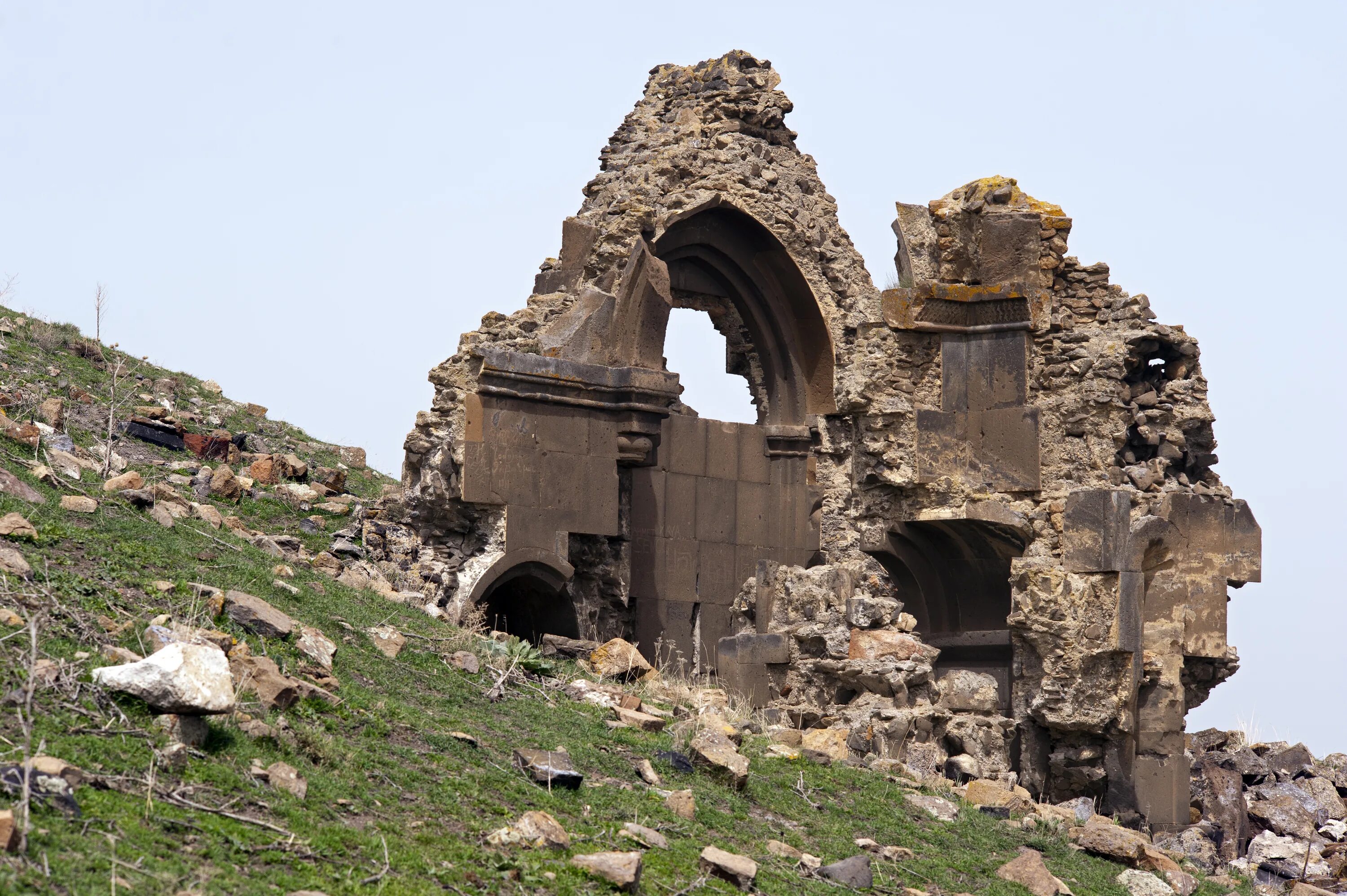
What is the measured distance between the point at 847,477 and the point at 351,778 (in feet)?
27.3

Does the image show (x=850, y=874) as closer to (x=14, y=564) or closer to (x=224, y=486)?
(x=14, y=564)

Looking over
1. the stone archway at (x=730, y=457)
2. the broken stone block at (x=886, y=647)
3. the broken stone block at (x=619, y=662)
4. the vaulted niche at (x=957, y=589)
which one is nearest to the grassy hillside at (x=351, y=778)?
the broken stone block at (x=619, y=662)

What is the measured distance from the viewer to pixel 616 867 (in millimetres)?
6258

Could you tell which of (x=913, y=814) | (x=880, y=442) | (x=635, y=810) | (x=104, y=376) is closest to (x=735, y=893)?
(x=635, y=810)

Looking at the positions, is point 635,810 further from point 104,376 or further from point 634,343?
point 104,376

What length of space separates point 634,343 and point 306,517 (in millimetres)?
3304

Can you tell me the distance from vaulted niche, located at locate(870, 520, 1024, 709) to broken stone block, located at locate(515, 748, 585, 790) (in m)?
6.55

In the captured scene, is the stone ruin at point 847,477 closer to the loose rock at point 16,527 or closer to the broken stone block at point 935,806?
the broken stone block at point 935,806


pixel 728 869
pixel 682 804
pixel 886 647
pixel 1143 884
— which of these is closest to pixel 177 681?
pixel 728 869

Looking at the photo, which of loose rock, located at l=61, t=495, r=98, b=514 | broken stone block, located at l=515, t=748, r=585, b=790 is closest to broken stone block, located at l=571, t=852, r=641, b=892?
broken stone block, located at l=515, t=748, r=585, b=790

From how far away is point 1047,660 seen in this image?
12336 mm

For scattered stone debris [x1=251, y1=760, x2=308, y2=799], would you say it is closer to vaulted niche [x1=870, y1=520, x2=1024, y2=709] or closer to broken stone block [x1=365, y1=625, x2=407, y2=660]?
broken stone block [x1=365, y1=625, x2=407, y2=660]

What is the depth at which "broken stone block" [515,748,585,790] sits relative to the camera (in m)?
7.44

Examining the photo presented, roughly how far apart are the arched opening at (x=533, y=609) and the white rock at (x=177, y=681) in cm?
656
